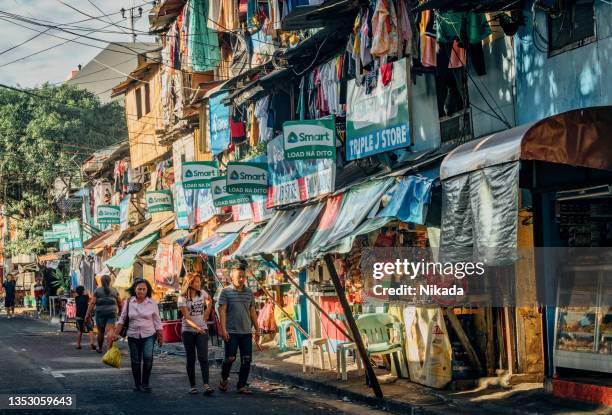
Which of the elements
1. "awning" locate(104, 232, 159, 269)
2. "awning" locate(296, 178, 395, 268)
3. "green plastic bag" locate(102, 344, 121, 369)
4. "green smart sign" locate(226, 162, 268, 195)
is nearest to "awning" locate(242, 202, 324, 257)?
"awning" locate(296, 178, 395, 268)

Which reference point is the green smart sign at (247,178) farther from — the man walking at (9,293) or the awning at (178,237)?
the man walking at (9,293)

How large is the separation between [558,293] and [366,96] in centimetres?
570

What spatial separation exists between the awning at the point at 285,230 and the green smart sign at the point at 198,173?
5084mm

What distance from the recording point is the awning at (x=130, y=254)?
32.2m

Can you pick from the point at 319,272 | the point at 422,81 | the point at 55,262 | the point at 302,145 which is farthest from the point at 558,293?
the point at 55,262

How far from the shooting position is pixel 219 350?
75.9ft

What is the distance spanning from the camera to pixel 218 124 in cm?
2773

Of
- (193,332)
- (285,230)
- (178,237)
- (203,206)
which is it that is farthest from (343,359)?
(178,237)

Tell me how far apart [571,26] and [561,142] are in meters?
2.71

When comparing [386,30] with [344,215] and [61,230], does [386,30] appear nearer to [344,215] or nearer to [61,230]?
[344,215]

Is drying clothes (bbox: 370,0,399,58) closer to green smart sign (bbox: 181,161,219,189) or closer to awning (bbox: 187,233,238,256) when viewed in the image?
awning (bbox: 187,233,238,256)

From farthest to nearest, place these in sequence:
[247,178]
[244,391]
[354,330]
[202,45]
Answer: [202,45], [247,178], [244,391], [354,330]

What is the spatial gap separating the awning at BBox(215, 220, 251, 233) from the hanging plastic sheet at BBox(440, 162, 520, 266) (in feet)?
44.6

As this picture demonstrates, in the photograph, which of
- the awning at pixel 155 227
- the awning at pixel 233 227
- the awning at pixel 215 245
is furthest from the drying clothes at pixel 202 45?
the awning at pixel 155 227
